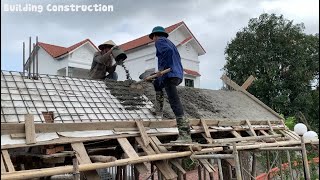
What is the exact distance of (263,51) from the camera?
62.2ft

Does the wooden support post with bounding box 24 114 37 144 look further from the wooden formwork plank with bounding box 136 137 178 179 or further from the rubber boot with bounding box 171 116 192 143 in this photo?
the rubber boot with bounding box 171 116 192 143

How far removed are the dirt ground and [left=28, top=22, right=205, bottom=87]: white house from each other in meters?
9.69

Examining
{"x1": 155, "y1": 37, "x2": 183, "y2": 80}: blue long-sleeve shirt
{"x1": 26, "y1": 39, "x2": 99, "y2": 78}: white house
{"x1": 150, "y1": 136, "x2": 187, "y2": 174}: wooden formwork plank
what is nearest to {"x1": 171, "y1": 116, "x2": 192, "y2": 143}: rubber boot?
{"x1": 150, "y1": 136, "x2": 187, "y2": 174}: wooden formwork plank

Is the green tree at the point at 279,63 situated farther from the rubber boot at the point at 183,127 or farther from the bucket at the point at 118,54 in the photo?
the rubber boot at the point at 183,127

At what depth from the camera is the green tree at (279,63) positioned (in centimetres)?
1878

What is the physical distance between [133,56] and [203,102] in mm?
13987

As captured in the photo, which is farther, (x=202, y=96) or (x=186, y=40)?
(x=186, y=40)

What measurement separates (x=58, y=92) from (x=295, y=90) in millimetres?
15644

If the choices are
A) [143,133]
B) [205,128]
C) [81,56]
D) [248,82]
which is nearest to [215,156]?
[143,133]

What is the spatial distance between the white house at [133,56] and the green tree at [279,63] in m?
4.24

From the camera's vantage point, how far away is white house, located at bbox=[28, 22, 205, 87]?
69.5 ft

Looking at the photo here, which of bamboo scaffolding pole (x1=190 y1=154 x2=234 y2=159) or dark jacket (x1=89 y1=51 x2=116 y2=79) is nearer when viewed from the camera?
bamboo scaffolding pole (x1=190 y1=154 x2=234 y2=159)

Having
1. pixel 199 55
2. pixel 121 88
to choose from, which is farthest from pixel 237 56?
pixel 121 88

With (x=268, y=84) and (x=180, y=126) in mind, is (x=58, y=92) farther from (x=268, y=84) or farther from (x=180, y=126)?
(x=268, y=84)
